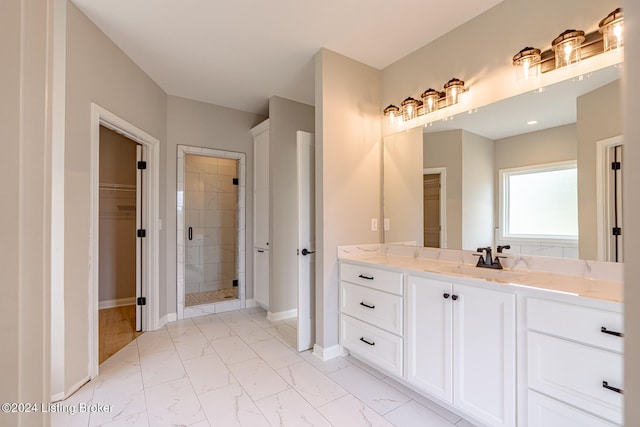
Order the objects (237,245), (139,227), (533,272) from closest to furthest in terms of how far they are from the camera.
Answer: (533,272)
(139,227)
(237,245)

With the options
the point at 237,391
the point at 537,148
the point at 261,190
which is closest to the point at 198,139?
the point at 261,190

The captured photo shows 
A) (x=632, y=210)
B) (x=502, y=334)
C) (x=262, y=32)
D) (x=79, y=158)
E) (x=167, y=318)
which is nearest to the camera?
(x=632, y=210)

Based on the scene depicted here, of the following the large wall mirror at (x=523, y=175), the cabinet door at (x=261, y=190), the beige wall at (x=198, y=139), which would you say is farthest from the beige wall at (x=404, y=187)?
the beige wall at (x=198, y=139)

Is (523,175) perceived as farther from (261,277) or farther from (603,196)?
(261,277)

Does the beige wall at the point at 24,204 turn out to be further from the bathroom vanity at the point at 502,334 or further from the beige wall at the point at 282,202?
the beige wall at the point at 282,202

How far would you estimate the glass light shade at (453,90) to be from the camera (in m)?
2.18

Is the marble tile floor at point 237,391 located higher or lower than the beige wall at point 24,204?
lower

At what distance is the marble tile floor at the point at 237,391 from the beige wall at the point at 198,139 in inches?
41.4

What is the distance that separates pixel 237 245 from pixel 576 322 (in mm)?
3435

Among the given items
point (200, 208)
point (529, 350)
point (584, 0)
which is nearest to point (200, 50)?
point (200, 208)

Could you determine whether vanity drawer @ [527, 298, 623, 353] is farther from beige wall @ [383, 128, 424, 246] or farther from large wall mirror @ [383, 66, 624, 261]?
beige wall @ [383, 128, 424, 246]

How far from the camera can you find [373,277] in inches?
86.9

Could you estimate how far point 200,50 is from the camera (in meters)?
2.57

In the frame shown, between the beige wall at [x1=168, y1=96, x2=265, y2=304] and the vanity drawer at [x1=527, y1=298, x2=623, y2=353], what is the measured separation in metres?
3.18
